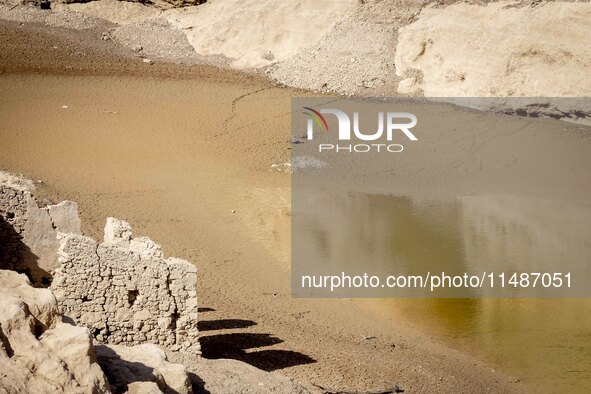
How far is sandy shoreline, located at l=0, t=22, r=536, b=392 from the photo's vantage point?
14.0m

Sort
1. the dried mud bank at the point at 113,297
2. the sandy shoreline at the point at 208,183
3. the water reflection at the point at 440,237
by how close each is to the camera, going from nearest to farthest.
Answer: the dried mud bank at the point at 113,297, the sandy shoreline at the point at 208,183, the water reflection at the point at 440,237

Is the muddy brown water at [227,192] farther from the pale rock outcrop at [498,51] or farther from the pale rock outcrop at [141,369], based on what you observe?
the pale rock outcrop at [141,369]

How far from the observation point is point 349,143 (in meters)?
24.5

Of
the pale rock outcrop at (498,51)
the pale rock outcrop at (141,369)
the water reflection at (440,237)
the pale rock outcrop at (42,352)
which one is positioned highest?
the pale rock outcrop at (498,51)

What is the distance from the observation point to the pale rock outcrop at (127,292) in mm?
11648

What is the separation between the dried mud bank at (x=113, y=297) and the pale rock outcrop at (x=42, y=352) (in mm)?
18

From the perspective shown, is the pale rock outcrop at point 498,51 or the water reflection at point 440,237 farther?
the pale rock outcrop at point 498,51

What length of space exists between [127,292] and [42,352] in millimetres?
4404

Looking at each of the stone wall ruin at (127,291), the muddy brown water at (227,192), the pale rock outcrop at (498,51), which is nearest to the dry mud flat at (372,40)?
the pale rock outcrop at (498,51)

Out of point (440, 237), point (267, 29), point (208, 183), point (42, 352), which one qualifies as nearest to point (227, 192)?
point (208, 183)

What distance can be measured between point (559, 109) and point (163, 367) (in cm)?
1959

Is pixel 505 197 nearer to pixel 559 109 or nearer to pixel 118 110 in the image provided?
pixel 559 109

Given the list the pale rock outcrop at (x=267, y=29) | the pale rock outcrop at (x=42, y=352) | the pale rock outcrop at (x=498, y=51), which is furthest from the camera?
the pale rock outcrop at (x=267, y=29)

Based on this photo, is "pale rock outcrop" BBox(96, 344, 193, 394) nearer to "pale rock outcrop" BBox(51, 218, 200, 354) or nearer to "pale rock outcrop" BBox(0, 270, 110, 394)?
"pale rock outcrop" BBox(0, 270, 110, 394)
